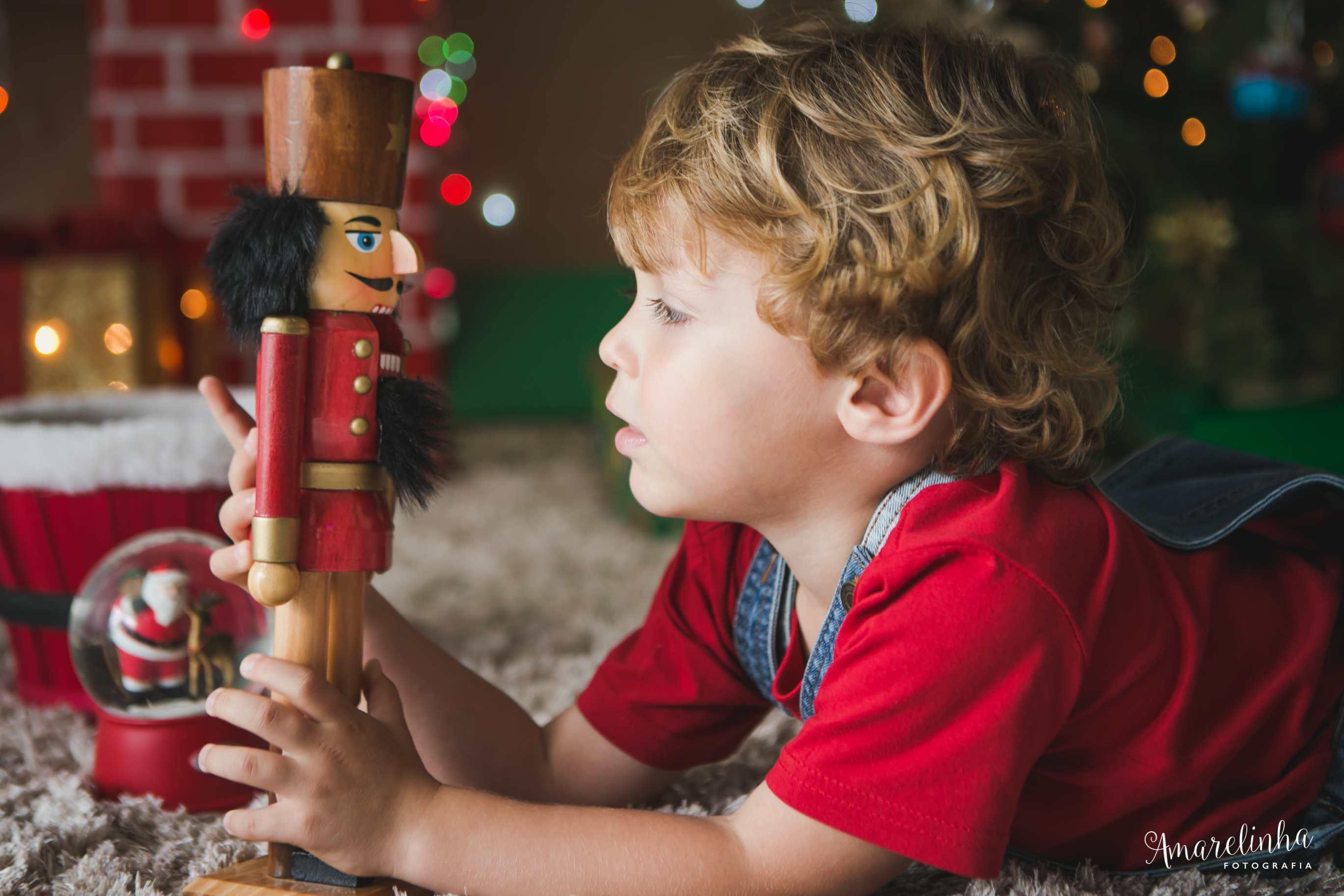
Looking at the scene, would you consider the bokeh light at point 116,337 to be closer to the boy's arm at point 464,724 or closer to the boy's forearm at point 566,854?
the boy's arm at point 464,724

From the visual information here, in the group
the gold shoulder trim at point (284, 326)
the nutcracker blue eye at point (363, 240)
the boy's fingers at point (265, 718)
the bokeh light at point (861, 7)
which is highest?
the bokeh light at point (861, 7)

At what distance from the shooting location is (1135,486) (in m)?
0.85

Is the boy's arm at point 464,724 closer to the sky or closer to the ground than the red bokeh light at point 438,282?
closer to the ground

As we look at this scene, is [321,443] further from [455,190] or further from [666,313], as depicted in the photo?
[455,190]

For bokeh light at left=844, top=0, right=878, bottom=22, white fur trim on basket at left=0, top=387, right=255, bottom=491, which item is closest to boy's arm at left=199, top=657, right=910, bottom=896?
white fur trim on basket at left=0, top=387, right=255, bottom=491

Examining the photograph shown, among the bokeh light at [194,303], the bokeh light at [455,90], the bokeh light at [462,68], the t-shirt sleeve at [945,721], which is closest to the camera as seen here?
the t-shirt sleeve at [945,721]

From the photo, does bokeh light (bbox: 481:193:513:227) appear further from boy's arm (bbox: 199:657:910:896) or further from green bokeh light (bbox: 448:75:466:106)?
boy's arm (bbox: 199:657:910:896)

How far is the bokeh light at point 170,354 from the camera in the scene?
1.89 meters

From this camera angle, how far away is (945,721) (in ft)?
1.67

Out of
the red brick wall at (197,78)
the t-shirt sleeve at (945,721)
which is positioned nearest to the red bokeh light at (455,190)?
the red brick wall at (197,78)

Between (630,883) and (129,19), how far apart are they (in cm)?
230

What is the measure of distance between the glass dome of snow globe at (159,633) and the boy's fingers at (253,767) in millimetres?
227

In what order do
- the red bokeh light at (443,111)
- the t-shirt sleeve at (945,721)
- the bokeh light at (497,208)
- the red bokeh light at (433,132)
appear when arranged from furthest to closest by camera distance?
1. the bokeh light at (497,208)
2. the red bokeh light at (443,111)
3. the red bokeh light at (433,132)
4. the t-shirt sleeve at (945,721)

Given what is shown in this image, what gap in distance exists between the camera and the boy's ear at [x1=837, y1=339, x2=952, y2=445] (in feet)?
1.87
